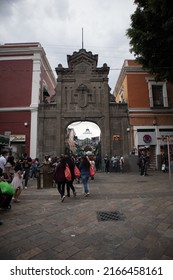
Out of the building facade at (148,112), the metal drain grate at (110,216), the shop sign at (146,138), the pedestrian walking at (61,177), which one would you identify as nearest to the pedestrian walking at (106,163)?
the building facade at (148,112)

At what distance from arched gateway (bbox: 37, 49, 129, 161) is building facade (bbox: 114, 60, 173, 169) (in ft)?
3.33

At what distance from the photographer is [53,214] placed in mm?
4629

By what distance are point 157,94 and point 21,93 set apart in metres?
14.0

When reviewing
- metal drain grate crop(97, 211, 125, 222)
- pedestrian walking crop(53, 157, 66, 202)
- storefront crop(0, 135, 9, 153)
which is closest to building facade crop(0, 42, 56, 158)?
storefront crop(0, 135, 9, 153)

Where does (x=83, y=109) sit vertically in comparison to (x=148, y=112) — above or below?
above

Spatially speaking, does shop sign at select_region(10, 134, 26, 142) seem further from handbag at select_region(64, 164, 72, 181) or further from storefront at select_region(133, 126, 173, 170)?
handbag at select_region(64, 164, 72, 181)

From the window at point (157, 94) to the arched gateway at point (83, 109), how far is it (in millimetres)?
3147

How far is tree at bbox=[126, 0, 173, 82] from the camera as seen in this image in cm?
922

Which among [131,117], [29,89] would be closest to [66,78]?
[29,89]

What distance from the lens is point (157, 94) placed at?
1873 centimetres

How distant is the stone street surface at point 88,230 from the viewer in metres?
2.69

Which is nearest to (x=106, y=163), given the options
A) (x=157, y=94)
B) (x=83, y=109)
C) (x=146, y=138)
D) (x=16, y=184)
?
(x=146, y=138)

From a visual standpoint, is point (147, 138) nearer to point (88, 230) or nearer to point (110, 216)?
point (110, 216)

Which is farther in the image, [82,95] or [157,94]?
[157,94]
